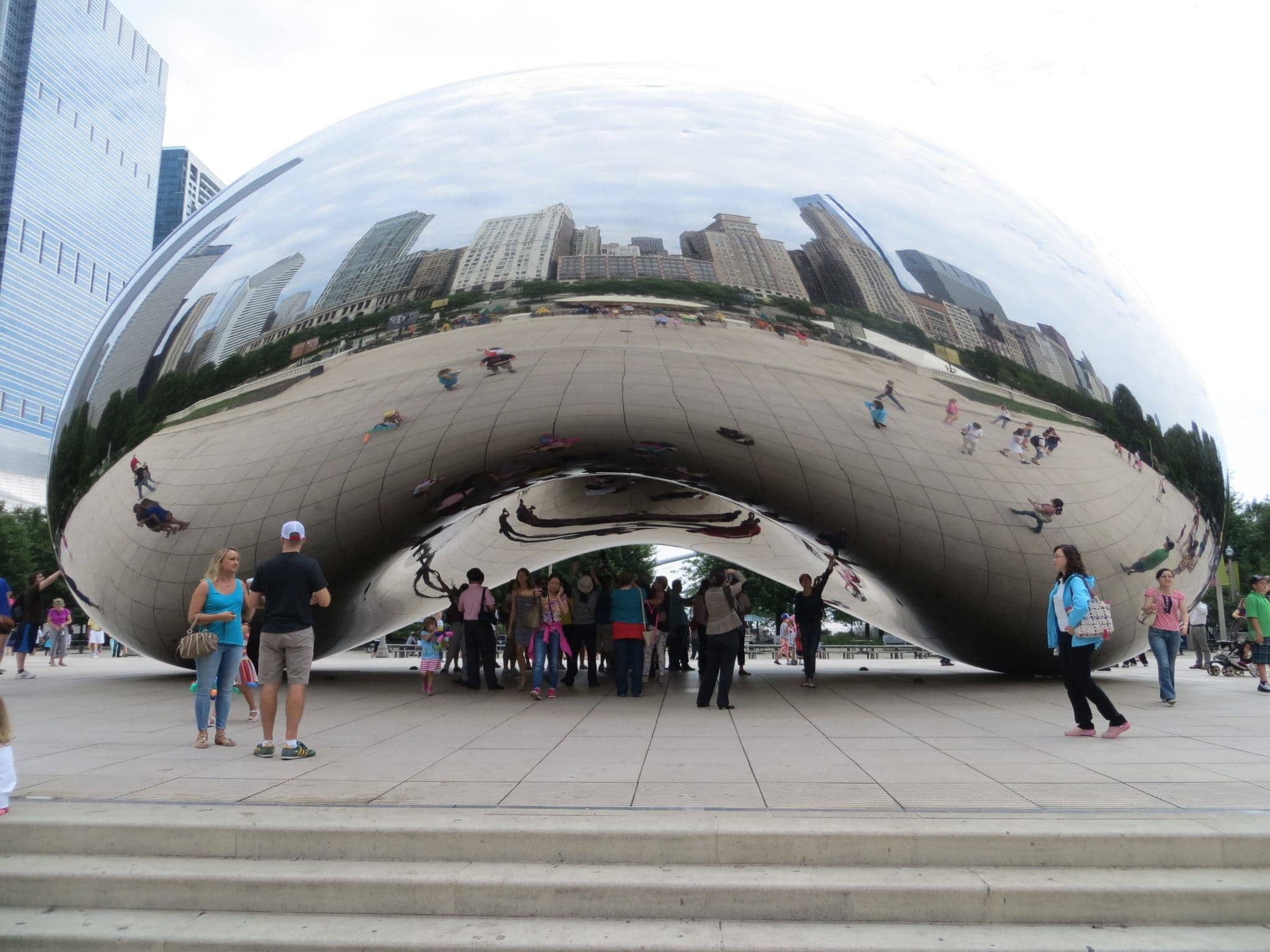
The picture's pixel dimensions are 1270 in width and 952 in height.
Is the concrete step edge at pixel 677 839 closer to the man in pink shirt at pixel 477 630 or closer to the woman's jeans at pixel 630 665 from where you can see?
the woman's jeans at pixel 630 665

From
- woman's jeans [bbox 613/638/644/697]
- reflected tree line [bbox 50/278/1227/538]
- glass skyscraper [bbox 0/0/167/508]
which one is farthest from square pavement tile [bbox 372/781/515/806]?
glass skyscraper [bbox 0/0/167/508]

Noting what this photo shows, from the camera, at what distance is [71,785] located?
4.67m

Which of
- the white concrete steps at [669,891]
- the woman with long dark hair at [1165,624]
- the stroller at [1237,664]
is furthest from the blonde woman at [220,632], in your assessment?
the stroller at [1237,664]

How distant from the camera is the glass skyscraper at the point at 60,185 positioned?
12081 cm

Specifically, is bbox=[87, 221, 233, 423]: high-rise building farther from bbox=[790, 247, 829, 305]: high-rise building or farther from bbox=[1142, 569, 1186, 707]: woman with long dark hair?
bbox=[1142, 569, 1186, 707]: woman with long dark hair

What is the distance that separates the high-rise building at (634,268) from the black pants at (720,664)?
317cm

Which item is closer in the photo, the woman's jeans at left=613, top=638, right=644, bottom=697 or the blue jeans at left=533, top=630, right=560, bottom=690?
the blue jeans at left=533, top=630, right=560, bottom=690

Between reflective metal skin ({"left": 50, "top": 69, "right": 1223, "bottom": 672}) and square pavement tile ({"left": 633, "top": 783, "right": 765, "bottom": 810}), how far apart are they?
164 inches

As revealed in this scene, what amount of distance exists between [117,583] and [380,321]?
14.8 ft

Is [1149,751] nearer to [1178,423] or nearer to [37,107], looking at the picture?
[1178,423]

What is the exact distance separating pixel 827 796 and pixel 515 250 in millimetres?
5232

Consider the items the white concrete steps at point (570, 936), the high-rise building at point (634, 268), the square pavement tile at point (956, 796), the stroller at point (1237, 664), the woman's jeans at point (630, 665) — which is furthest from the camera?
the stroller at point (1237, 664)

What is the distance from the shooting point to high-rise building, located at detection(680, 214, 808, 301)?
7.75 m

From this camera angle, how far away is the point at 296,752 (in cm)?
566
